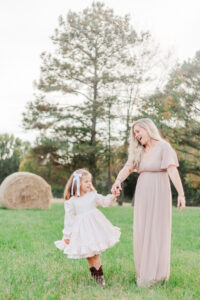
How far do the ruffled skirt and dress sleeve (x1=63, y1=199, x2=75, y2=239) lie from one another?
0.18ft

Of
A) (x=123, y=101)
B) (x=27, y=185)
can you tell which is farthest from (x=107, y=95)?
(x=27, y=185)

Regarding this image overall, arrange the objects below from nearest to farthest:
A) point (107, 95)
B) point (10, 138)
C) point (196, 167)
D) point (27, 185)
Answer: point (27, 185)
point (107, 95)
point (196, 167)
point (10, 138)

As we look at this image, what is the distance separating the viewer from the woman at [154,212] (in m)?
4.65

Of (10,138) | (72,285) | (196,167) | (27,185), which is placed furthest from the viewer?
(10,138)

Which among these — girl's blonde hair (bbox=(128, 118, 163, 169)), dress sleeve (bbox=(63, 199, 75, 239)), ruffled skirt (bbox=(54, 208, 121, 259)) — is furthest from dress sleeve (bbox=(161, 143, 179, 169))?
dress sleeve (bbox=(63, 199, 75, 239))

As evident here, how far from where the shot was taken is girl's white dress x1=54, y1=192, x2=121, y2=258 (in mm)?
4496

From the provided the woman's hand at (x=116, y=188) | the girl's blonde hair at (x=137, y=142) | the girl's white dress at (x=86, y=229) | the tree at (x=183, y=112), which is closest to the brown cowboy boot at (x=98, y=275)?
the girl's white dress at (x=86, y=229)

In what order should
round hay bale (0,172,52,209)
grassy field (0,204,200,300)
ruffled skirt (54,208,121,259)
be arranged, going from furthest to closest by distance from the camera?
round hay bale (0,172,52,209), ruffled skirt (54,208,121,259), grassy field (0,204,200,300)

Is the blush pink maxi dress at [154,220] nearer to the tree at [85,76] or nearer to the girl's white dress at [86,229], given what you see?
the girl's white dress at [86,229]

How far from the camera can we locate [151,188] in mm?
4738

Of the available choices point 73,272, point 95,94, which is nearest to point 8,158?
point 95,94

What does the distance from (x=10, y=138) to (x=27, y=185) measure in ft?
65.3

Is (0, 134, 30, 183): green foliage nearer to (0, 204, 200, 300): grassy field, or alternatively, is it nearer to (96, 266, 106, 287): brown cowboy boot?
(0, 204, 200, 300): grassy field

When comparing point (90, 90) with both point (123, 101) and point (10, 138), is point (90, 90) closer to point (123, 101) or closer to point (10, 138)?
point (123, 101)
